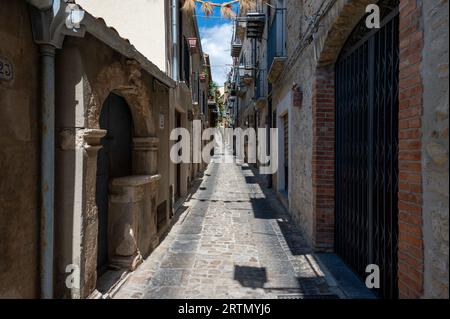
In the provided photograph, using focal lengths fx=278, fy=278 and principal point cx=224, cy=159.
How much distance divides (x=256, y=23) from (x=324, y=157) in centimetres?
777

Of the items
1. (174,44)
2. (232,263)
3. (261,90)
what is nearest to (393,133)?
(232,263)

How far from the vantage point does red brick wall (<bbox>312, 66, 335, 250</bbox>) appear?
4348mm

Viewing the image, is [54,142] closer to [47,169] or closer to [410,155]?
[47,169]

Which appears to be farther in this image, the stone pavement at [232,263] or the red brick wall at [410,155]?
the stone pavement at [232,263]

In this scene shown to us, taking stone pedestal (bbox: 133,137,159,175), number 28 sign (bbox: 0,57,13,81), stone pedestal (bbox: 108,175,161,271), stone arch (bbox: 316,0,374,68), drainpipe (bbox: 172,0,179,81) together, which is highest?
→ drainpipe (bbox: 172,0,179,81)

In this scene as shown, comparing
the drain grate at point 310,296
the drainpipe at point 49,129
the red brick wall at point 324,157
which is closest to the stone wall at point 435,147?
the drain grate at point 310,296

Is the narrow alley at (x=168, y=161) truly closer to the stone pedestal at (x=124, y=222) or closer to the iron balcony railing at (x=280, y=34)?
the stone pedestal at (x=124, y=222)

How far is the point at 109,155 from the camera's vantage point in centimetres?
372

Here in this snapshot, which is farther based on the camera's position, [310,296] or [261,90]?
[261,90]

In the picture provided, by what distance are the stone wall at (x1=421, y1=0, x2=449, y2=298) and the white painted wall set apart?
198 inches

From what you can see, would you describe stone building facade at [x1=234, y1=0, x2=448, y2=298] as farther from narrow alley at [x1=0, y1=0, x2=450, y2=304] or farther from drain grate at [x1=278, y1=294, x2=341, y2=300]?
drain grate at [x1=278, y1=294, x2=341, y2=300]

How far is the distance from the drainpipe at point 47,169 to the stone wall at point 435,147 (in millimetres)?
2862

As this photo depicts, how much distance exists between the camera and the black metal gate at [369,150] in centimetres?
272

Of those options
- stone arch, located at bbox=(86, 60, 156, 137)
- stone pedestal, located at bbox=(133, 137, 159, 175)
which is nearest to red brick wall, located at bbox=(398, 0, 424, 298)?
stone arch, located at bbox=(86, 60, 156, 137)
